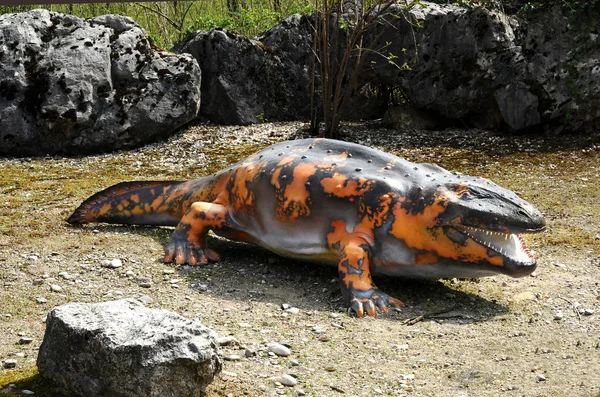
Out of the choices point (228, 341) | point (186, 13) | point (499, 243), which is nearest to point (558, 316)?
point (499, 243)

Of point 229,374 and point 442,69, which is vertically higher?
point 442,69

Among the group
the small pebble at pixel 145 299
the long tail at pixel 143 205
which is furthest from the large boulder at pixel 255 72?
the small pebble at pixel 145 299

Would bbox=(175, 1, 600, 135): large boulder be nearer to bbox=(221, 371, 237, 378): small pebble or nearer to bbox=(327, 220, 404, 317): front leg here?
bbox=(327, 220, 404, 317): front leg

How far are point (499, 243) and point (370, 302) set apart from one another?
3.16 feet

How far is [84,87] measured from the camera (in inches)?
399

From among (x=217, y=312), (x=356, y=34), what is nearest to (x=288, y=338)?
(x=217, y=312)

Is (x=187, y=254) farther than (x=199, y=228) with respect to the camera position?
No

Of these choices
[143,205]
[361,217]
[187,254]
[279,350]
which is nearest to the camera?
[279,350]

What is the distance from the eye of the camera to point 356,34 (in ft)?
32.8

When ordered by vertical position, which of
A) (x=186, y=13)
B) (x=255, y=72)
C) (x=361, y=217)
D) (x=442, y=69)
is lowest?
(x=361, y=217)

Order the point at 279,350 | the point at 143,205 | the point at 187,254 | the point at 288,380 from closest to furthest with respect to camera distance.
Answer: the point at 288,380, the point at 279,350, the point at 187,254, the point at 143,205

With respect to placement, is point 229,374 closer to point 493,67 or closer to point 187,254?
point 187,254

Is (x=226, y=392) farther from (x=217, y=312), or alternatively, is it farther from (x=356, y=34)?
(x=356, y=34)

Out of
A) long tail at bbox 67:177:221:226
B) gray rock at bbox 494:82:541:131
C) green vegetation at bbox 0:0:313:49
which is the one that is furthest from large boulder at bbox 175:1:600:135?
long tail at bbox 67:177:221:226
